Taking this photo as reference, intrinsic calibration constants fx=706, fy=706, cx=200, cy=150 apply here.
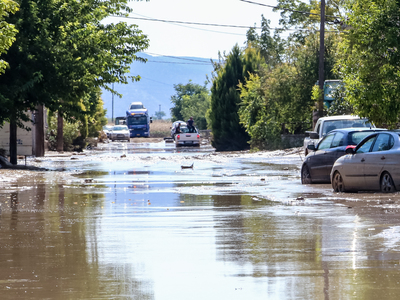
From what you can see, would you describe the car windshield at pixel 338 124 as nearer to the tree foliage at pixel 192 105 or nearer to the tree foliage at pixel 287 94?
the tree foliage at pixel 287 94

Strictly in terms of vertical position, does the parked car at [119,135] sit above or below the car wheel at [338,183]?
above

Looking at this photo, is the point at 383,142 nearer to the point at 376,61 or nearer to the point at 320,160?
the point at 320,160

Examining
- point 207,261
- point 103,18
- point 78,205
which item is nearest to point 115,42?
point 103,18

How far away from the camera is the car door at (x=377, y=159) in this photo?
48.6ft

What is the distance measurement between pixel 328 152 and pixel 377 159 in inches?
138

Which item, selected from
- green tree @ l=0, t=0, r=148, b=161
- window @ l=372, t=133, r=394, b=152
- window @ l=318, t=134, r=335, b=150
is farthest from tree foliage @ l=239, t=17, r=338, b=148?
window @ l=372, t=133, r=394, b=152

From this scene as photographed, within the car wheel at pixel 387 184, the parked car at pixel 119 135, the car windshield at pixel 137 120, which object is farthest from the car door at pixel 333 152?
the car windshield at pixel 137 120

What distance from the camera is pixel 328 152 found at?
18.5 metres

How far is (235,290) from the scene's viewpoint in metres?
6.34

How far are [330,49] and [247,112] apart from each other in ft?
27.1

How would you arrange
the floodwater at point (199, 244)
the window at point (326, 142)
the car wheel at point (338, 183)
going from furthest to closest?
the window at point (326, 142), the car wheel at point (338, 183), the floodwater at point (199, 244)

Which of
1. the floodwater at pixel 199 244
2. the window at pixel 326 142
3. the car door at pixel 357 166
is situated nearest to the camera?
the floodwater at pixel 199 244

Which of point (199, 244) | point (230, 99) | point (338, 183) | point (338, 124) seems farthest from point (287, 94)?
point (199, 244)

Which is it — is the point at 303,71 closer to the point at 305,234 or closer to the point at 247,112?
the point at 247,112
